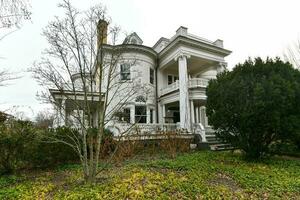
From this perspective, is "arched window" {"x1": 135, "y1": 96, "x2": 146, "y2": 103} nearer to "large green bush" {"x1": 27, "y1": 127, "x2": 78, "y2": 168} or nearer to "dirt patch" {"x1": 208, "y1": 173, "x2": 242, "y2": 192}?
"large green bush" {"x1": 27, "y1": 127, "x2": 78, "y2": 168}

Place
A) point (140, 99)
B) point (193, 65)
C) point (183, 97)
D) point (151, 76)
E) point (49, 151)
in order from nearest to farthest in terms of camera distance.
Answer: point (49, 151) < point (183, 97) < point (140, 99) < point (151, 76) < point (193, 65)

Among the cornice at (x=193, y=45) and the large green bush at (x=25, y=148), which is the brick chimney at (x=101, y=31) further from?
the cornice at (x=193, y=45)

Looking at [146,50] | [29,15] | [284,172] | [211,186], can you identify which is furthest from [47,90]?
[146,50]

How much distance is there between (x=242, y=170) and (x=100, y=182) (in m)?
5.21

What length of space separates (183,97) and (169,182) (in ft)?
33.4

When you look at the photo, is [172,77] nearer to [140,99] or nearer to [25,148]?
[140,99]

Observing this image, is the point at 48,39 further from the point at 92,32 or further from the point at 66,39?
the point at 92,32

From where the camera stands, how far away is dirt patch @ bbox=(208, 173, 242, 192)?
6.34 m

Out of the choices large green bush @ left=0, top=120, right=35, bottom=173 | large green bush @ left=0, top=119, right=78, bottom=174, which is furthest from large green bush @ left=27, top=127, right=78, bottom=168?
large green bush @ left=0, top=120, right=35, bottom=173

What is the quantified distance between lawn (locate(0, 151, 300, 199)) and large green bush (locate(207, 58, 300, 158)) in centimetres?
129

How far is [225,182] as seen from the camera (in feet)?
22.1

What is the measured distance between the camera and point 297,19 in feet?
56.2

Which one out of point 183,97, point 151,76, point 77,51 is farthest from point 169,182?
point 151,76

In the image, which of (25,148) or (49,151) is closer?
(25,148)
